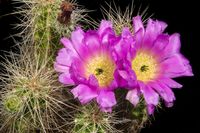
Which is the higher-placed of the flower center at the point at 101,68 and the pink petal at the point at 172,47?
the pink petal at the point at 172,47

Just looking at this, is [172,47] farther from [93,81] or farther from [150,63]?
[93,81]

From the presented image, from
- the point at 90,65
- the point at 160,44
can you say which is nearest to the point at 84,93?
the point at 90,65

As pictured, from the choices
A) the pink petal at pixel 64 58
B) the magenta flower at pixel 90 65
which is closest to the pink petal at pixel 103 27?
the magenta flower at pixel 90 65

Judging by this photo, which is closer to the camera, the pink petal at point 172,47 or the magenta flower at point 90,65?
the magenta flower at point 90,65

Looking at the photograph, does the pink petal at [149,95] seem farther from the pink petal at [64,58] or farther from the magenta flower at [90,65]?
the pink petal at [64,58]

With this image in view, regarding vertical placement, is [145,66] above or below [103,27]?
below

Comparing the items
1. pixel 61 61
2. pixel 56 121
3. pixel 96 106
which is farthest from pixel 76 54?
pixel 56 121

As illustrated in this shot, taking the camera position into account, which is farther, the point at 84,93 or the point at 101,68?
the point at 101,68
